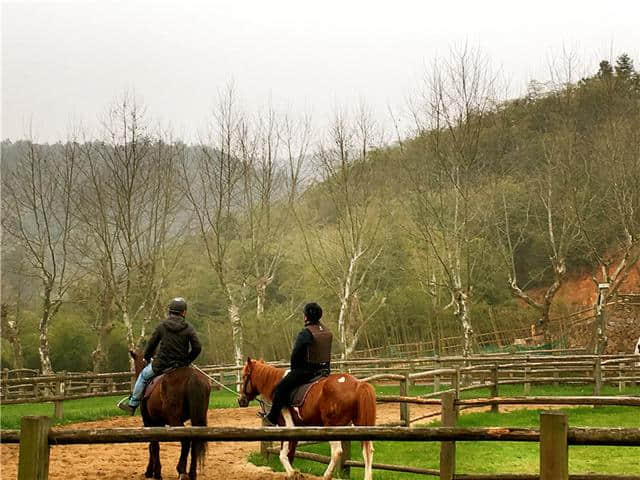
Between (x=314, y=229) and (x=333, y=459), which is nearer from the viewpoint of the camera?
(x=333, y=459)

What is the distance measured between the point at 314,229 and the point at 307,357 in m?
28.7

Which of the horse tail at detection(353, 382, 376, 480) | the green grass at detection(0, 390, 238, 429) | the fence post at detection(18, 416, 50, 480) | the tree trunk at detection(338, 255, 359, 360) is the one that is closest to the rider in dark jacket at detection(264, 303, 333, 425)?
the horse tail at detection(353, 382, 376, 480)

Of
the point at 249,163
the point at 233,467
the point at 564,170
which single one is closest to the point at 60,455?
the point at 233,467

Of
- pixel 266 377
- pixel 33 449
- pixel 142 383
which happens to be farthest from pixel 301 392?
pixel 33 449

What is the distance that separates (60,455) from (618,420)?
9.60 m

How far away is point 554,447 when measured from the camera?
4.37 meters

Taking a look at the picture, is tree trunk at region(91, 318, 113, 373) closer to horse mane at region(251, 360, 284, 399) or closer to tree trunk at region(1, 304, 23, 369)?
tree trunk at region(1, 304, 23, 369)

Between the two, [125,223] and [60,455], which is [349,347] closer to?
[125,223]

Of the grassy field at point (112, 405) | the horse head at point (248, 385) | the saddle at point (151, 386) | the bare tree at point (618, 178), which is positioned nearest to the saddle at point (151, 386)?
the saddle at point (151, 386)

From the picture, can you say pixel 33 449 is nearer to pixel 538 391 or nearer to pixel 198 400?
pixel 198 400

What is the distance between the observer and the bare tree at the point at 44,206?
29.0 m

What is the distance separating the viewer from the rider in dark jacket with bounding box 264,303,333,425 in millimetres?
8555

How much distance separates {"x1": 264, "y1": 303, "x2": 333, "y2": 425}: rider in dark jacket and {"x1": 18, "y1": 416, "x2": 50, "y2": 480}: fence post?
4036 millimetres

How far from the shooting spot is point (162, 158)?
30844 mm
